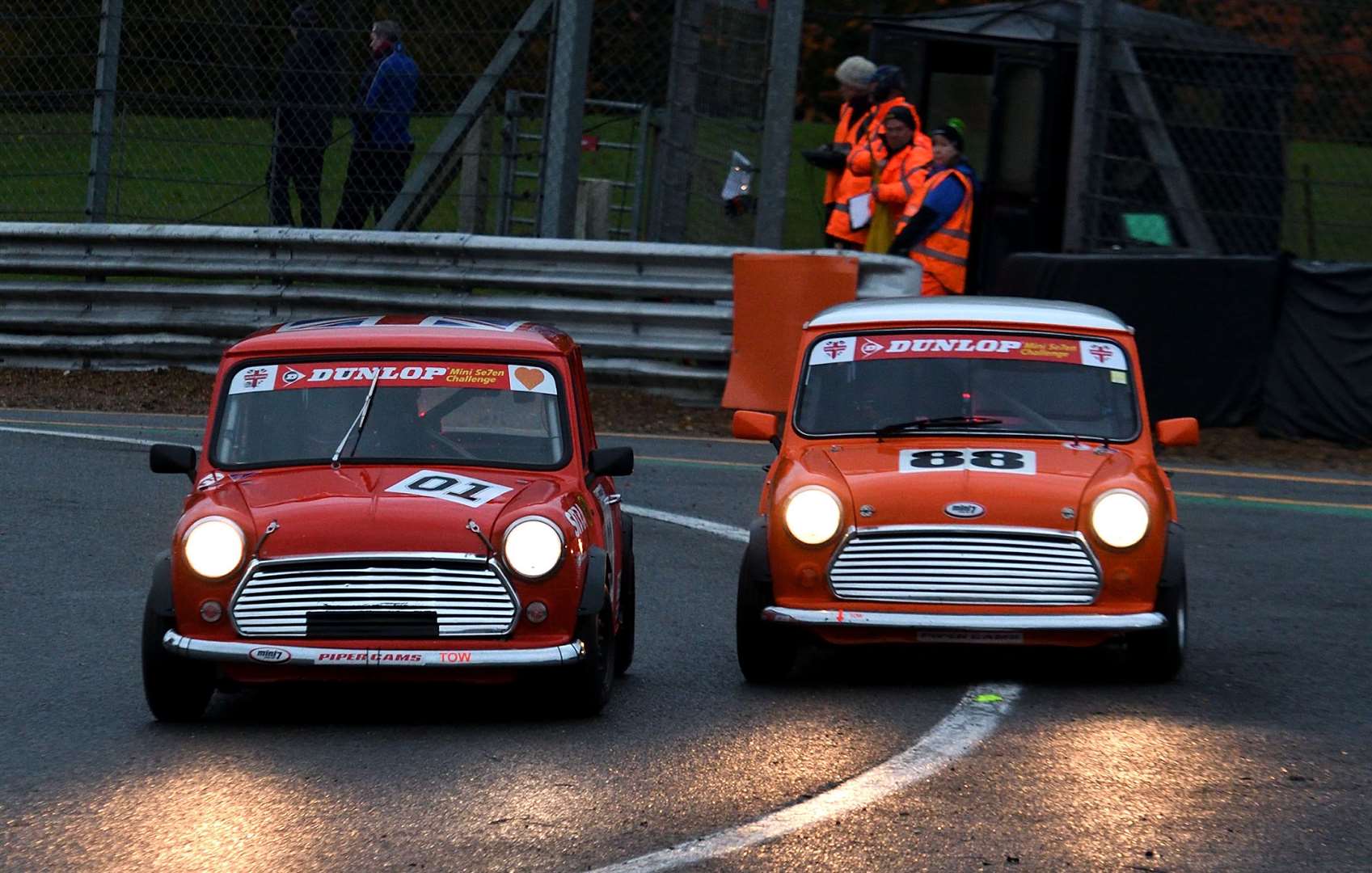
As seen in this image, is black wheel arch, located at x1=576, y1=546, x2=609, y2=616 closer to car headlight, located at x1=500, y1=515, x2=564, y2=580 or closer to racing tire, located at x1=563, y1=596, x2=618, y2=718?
racing tire, located at x1=563, y1=596, x2=618, y2=718

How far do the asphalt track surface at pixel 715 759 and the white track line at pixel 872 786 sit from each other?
0.02 m

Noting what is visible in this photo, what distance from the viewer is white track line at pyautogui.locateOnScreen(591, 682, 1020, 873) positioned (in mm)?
5555

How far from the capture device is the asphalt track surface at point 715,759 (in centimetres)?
564

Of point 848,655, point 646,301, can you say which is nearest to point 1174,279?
point 646,301

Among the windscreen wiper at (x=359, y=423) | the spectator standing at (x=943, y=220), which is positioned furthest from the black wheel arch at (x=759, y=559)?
the spectator standing at (x=943, y=220)

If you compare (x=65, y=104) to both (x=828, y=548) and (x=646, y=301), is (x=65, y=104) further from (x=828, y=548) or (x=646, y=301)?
(x=828, y=548)

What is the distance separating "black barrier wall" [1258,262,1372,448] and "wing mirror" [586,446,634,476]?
26.5 feet

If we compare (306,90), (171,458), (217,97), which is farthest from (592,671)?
(217,97)

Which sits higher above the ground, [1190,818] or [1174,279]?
[1174,279]

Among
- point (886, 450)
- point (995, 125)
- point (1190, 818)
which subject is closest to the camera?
point (1190, 818)

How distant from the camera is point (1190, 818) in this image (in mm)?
5969

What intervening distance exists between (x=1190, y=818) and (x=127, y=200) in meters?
13.1

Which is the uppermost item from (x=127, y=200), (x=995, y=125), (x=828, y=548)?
(x=995, y=125)

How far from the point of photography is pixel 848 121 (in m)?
16.5
